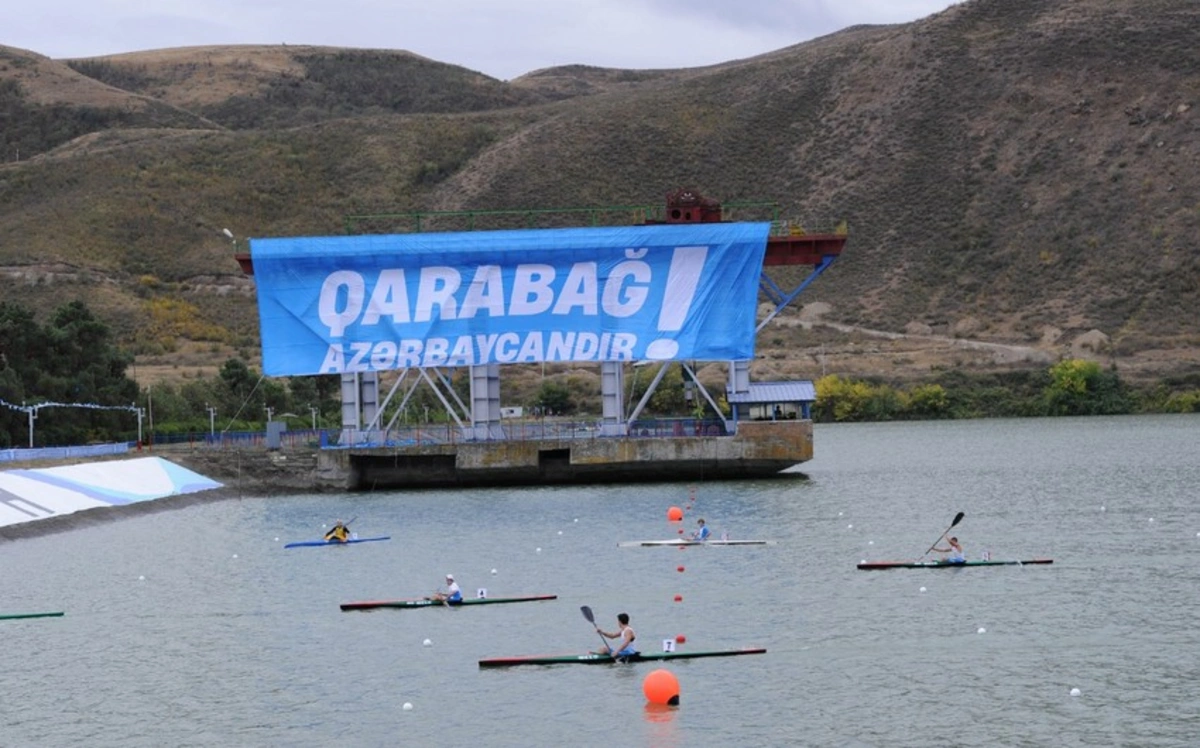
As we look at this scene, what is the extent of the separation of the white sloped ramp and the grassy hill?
57.1 meters

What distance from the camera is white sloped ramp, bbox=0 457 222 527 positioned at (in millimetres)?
64000

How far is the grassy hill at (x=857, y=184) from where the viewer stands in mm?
140500

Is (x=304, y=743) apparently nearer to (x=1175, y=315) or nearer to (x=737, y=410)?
(x=737, y=410)

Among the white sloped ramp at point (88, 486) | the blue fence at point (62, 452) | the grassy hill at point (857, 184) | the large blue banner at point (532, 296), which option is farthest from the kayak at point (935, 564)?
the grassy hill at point (857, 184)

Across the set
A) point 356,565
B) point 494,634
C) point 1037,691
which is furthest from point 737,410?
point 1037,691

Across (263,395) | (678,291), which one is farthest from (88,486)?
(263,395)

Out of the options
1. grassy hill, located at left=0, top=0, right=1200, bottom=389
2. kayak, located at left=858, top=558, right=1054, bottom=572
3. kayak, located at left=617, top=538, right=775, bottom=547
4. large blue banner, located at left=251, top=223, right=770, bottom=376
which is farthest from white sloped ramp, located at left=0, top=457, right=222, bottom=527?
grassy hill, located at left=0, top=0, right=1200, bottom=389

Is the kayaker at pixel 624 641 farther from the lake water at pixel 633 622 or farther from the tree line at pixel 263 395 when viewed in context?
the tree line at pixel 263 395

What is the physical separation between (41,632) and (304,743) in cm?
1358

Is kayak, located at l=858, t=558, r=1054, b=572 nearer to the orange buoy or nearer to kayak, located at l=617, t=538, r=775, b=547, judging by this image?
kayak, located at l=617, t=538, r=775, b=547

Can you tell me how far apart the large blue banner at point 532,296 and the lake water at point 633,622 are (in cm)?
735

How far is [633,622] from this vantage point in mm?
41875

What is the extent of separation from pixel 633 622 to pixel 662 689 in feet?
28.4

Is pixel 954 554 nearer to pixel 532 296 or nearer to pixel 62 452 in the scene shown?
pixel 532 296
